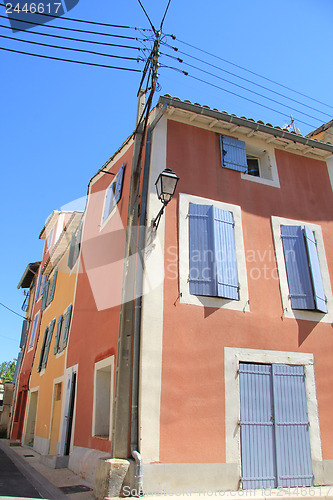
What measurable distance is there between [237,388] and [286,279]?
241 cm

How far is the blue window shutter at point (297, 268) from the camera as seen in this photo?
7332 millimetres

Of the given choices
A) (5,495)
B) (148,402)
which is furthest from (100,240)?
(5,495)

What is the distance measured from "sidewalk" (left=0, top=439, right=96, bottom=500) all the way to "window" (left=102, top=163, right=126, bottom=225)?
5.52m

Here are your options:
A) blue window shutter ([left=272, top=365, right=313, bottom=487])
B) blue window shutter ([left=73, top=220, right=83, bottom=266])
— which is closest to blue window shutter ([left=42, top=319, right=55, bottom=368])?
blue window shutter ([left=73, top=220, right=83, bottom=266])

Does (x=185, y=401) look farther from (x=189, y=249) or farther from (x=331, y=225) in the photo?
(x=331, y=225)

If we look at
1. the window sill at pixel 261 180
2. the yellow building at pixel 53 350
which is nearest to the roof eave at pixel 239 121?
the window sill at pixel 261 180

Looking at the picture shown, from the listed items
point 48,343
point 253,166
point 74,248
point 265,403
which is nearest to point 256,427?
point 265,403

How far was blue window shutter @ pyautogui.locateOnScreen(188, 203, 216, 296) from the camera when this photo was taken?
6676 mm

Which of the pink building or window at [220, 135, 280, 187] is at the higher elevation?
window at [220, 135, 280, 187]

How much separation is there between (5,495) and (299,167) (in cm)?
856

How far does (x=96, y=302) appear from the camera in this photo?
838 cm

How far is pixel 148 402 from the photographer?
5.61 metres

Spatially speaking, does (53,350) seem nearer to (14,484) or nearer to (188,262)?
(14,484)

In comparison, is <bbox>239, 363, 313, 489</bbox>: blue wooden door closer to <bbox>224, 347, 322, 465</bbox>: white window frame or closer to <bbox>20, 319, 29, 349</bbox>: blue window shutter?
<bbox>224, 347, 322, 465</bbox>: white window frame
